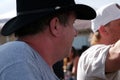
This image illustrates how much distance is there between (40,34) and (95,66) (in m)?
1.06

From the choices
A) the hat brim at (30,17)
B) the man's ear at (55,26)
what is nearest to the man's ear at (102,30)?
the hat brim at (30,17)

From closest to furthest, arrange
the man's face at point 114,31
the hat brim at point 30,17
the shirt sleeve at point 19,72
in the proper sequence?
the shirt sleeve at point 19,72
the hat brim at point 30,17
the man's face at point 114,31

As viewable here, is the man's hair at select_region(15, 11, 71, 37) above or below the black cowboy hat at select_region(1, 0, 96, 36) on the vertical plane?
below

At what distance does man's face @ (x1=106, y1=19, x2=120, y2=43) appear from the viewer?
112 inches

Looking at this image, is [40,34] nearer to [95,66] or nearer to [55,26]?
[55,26]

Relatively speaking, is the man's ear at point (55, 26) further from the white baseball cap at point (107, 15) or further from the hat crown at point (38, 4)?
the white baseball cap at point (107, 15)

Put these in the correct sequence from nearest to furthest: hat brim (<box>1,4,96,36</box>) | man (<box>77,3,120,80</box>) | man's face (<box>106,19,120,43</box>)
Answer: hat brim (<box>1,4,96,36</box>) < man (<box>77,3,120,80</box>) < man's face (<box>106,19,120,43</box>)

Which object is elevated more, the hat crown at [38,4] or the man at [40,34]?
the hat crown at [38,4]

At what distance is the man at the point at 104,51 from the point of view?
2561 millimetres

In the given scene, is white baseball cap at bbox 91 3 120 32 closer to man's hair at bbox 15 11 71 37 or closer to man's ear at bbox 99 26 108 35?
man's ear at bbox 99 26 108 35

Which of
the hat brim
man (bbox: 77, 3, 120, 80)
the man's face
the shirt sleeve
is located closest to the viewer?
the shirt sleeve

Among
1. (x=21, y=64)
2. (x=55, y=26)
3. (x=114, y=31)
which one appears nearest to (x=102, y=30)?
(x=114, y=31)

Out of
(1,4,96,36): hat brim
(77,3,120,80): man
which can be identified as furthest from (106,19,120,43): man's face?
(1,4,96,36): hat brim

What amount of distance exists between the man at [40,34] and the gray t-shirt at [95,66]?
85 centimetres
